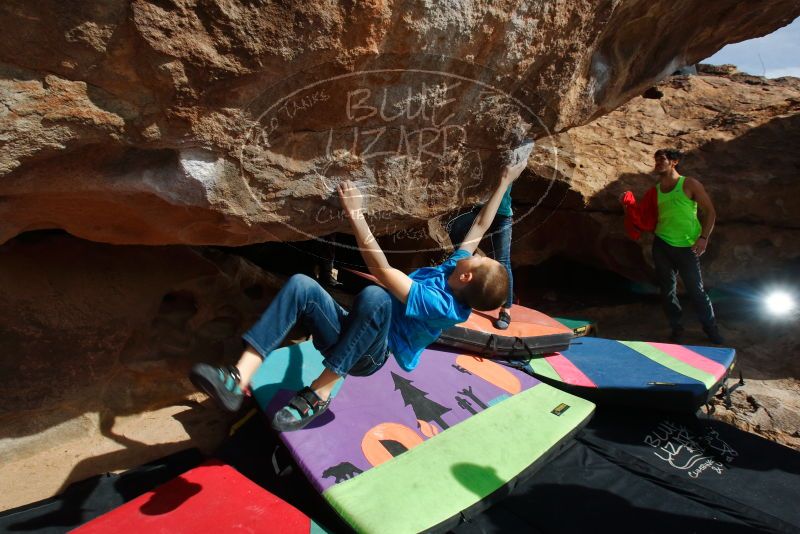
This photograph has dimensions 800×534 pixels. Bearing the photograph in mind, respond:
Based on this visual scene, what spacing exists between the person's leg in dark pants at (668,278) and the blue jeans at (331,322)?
10.3ft

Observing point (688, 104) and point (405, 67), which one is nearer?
point (405, 67)

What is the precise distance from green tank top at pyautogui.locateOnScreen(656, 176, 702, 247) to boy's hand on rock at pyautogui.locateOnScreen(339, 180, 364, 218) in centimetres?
290

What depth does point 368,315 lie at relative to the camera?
6.46ft

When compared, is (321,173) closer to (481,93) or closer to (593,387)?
(481,93)

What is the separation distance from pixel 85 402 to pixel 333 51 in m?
2.05

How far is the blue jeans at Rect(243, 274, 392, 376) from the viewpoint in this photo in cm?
189

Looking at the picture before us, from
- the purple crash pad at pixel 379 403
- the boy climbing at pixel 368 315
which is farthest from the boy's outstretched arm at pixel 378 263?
the purple crash pad at pixel 379 403

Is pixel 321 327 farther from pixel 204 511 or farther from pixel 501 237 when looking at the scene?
pixel 501 237

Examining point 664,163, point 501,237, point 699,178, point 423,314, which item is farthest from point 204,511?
point 699,178

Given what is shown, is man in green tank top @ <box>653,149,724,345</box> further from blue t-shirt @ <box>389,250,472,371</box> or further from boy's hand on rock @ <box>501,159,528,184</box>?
blue t-shirt @ <box>389,250,472,371</box>

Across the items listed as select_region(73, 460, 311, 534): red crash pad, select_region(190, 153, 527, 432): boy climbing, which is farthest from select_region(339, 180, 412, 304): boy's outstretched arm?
select_region(73, 460, 311, 534): red crash pad

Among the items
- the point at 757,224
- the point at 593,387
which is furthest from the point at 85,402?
the point at 757,224

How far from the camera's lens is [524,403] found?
9.29 ft

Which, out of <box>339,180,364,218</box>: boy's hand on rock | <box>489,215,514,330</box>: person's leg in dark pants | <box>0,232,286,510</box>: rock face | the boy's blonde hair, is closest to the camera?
the boy's blonde hair
